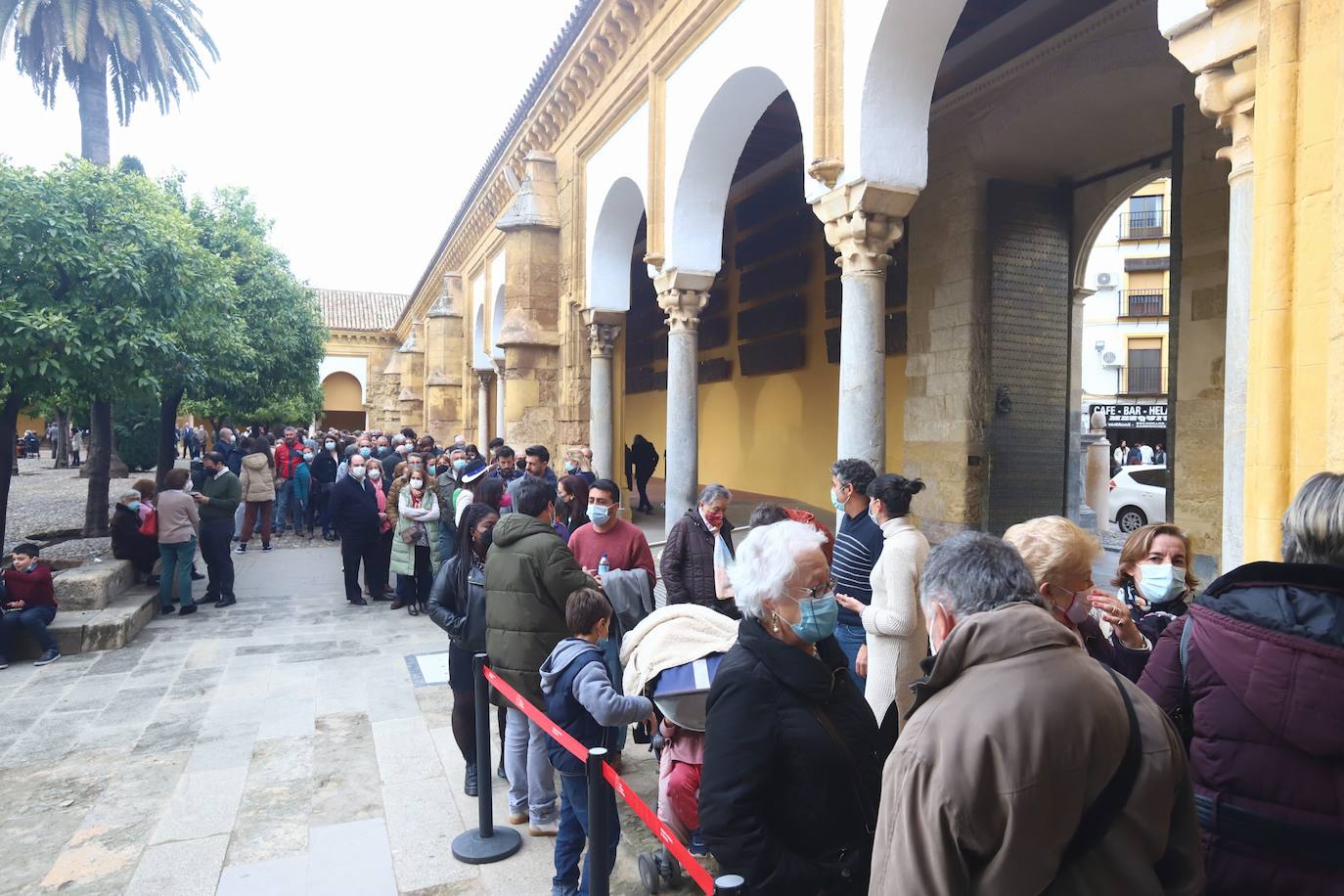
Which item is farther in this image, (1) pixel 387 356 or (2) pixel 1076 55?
(1) pixel 387 356

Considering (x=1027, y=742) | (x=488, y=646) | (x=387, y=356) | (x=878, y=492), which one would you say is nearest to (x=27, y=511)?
(x=488, y=646)

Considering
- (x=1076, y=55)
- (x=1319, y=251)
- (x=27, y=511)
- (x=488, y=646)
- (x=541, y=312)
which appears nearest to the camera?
(x=1319, y=251)

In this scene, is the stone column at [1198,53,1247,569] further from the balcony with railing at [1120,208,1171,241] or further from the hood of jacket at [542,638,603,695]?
the balcony with railing at [1120,208,1171,241]

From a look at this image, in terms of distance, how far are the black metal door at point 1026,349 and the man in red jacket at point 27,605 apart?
28.4ft

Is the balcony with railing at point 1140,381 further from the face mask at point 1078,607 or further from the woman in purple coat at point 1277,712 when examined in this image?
the woman in purple coat at point 1277,712

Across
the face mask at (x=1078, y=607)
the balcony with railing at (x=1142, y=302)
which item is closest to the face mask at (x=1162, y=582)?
the face mask at (x=1078, y=607)

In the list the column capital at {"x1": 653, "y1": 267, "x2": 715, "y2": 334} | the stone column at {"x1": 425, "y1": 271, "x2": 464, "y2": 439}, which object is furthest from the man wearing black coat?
the stone column at {"x1": 425, "y1": 271, "x2": 464, "y2": 439}

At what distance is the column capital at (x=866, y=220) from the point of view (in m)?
5.96

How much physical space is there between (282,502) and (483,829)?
41.3 feet

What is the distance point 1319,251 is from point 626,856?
A: 3531mm

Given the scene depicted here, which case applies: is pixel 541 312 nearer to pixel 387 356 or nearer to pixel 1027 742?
pixel 1027 742

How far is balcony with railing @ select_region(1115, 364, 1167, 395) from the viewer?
1037 inches

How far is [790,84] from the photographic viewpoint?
6.71m

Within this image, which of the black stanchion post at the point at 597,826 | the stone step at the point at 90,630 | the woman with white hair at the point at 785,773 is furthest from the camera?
the stone step at the point at 90,630
